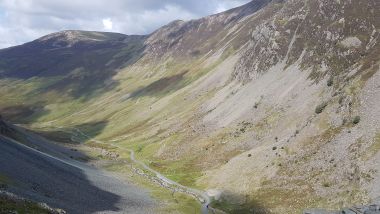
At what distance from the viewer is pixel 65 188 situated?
75062 mm

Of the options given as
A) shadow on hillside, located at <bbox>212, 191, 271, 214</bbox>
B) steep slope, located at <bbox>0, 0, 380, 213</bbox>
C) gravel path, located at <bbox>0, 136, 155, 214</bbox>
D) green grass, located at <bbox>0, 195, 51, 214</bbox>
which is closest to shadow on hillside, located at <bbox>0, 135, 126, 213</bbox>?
gravel path, located at <bbox>0, 136, 155, 214</bbox>

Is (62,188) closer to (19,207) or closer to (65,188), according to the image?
(65,188)

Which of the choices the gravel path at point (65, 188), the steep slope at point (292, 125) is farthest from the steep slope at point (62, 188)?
the steep slope at point (292, 125)

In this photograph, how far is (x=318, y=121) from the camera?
94.1m

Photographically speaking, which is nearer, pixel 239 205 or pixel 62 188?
pixel 62 188

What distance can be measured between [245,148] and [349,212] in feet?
175

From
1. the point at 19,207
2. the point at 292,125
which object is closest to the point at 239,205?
the point at 292,125

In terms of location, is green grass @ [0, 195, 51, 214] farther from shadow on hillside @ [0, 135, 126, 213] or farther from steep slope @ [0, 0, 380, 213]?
steep slope @ [0, 0, 380, 213]

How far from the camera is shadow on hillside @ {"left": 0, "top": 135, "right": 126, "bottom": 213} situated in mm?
62062

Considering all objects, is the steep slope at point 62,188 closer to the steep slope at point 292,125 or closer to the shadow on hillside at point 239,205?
the shadow on hillside at point 239,205

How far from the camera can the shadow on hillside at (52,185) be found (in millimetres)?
62062

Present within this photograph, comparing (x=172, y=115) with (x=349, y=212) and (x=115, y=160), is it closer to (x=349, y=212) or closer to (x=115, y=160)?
(x=115, y=160)

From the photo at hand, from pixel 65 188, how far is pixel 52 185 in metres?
2.43

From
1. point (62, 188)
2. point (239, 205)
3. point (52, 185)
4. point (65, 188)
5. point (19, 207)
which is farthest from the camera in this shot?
point (239, 205)
